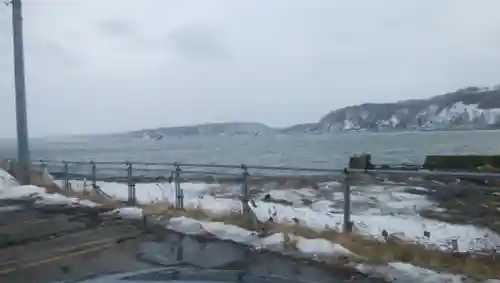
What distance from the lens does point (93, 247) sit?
7535mm

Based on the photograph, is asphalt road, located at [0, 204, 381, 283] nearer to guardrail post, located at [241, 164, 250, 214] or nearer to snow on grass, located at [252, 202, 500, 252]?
guardrail post, located at [241, 164, 250, 214]

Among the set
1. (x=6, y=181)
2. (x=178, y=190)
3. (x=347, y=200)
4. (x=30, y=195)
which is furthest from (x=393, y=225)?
(x=6, y=181)

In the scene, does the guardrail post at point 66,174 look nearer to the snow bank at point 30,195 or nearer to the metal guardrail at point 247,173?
the metal guardrail at point 247,173

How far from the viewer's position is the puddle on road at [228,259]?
588 cm

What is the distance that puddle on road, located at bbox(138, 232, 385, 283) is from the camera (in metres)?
5.88

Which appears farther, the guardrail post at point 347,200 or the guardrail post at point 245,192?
the guardrail post at point 245,192

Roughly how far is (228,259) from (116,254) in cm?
150

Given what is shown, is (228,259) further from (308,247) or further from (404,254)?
(404,254)

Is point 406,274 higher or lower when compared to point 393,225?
higher

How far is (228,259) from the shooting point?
6.67 m

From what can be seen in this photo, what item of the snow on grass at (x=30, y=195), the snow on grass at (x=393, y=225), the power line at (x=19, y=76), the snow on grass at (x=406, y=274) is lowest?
the snow on grass at (x=393, y=225)

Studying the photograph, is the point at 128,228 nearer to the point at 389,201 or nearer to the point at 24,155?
the point at 24,155

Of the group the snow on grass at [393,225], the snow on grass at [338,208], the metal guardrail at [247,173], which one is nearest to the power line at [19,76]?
the metal guardrail at [247,173]

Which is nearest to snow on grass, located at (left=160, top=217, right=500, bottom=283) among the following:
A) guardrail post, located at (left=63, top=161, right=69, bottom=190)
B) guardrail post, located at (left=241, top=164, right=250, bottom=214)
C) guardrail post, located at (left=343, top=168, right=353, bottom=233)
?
guardrail post, located at (left=343, top=168, right=353, bottom=233)
